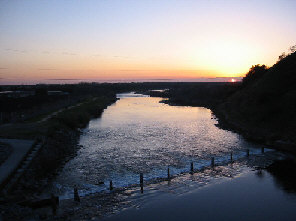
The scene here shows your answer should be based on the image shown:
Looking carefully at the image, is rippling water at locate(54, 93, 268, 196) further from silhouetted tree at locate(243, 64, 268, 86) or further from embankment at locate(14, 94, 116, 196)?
silhouetted tree at locate(243, 64, 268, 86)

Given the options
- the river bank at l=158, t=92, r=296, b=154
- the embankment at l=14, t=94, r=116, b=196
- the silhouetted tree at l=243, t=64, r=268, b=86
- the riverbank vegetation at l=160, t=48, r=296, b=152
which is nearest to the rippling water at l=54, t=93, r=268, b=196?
the embankment at l=14, t=94, r=116, b=196

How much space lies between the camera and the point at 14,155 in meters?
21.4

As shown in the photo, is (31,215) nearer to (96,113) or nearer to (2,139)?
(2,139)

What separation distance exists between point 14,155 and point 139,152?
1317 cm

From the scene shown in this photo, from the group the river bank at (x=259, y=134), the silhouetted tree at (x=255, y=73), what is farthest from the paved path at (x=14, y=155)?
the silhouetted tree at (x=255, y=73)

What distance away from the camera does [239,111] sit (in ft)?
179

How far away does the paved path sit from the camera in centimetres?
1786

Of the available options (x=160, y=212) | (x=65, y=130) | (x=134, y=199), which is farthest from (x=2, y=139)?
(x=160, y=212)

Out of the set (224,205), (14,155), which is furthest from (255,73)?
(14,155)

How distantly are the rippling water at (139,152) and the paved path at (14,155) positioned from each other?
3.53 meters

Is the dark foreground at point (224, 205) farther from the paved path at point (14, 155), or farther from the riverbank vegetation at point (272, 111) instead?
the riverbank vegetation at point (272, 111)

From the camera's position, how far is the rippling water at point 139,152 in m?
21.7

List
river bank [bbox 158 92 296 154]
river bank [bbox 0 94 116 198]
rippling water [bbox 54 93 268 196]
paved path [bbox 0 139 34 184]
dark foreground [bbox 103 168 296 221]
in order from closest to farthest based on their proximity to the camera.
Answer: dark foreground [bbox 103 168 296 221], river bank [bbox 0 94 116 198], paved path [bbox 0 139 34 184], rippling water [bbox 54 93 268 196], river bank [bbox 158 92 296 154]

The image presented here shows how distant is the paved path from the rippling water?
353 cm
